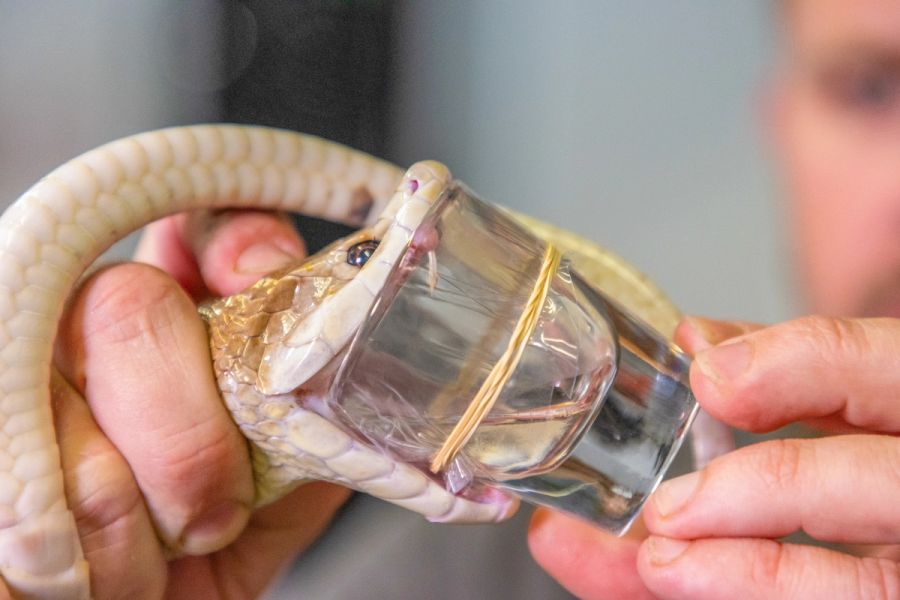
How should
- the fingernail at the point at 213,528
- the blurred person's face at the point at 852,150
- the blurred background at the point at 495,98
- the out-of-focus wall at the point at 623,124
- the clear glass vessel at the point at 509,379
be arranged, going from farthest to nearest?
the out-of-focus wall at the point at 623,124 < the blurred background at the point at 495,98 < the blurred person's face at the point at 852,150 < the fingernail at the point at 213,528 < the clear glass vessel at the point at 509,379

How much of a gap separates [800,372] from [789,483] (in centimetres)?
6

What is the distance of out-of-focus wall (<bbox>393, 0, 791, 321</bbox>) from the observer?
4.79 feet

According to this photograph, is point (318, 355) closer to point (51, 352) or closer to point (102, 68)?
point (51, 352)

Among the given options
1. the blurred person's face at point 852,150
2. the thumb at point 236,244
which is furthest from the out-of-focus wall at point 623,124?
the thumb at point 236,244

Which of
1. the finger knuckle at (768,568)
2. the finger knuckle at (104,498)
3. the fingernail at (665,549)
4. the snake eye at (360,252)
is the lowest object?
the finger knuckle at (104,498)

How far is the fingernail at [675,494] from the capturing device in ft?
1.33

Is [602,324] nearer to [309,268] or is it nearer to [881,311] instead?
[309,268]

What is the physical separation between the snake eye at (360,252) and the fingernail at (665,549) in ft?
0.69

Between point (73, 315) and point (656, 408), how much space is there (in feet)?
1.11

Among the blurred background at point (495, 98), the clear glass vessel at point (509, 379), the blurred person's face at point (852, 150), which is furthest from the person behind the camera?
the blurred background at point (495, 98)

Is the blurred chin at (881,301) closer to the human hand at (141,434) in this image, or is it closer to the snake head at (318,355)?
the snake head at (318,355)

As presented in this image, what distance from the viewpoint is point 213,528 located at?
1.65 ft

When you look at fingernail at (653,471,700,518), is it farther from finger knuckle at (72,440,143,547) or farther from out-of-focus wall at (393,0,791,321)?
out-of-focus wall at (393,0,791,321)

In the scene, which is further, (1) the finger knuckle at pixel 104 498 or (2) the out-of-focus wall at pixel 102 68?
(2) the out-of-focus wall at pixel 102 68
